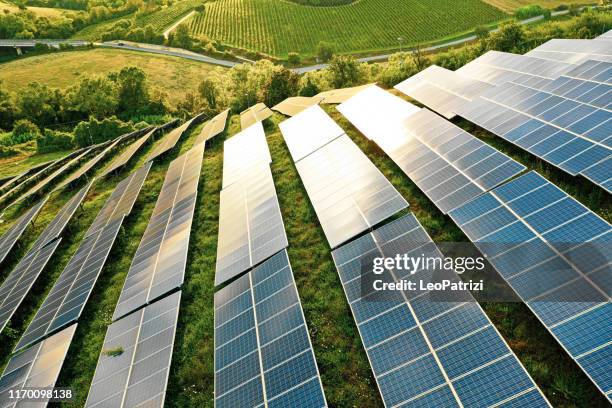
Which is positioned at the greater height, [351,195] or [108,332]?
[351,195]

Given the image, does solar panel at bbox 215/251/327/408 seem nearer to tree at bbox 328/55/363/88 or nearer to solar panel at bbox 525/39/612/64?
solar panel at bbox 525/39/612/64

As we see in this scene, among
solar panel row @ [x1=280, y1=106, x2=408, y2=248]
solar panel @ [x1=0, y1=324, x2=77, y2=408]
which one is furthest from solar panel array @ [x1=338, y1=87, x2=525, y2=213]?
solar panel @ [x1=0, y1=324, x2=77, y2=408]

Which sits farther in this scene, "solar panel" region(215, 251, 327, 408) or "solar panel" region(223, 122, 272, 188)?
"solar panel" region(223, 122, 272, 188)

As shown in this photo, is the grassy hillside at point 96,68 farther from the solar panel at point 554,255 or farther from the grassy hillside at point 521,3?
the solar panel at point 554,255

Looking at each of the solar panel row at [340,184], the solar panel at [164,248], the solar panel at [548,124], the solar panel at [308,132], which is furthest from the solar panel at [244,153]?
the solar panel at [548,124]

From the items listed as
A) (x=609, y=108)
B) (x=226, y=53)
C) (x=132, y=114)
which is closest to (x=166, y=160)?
(x=609, y=108)

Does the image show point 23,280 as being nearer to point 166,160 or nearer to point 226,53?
point 166,160

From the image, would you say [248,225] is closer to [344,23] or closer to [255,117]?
[255,117]
